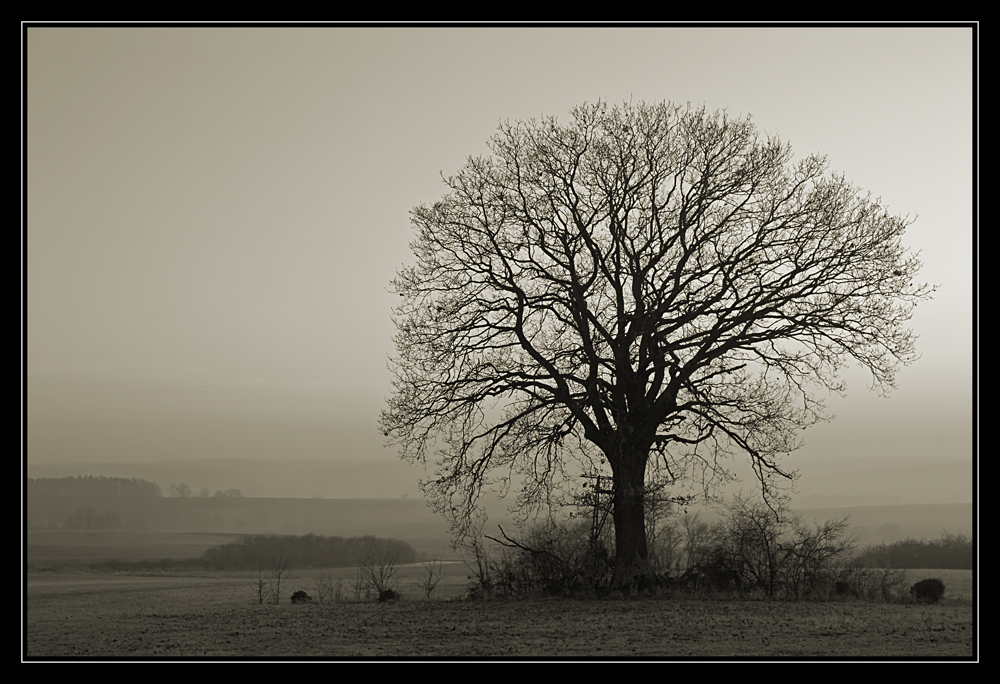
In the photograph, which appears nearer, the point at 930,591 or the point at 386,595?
the point at 930,591

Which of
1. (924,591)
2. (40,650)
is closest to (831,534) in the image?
(924,591)

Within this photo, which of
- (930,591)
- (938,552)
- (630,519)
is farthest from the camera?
(938,552)

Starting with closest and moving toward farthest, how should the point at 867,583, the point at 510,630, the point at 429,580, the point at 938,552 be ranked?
1. the point at 510,630
2. the point at 867,583
3. the point at 429,580
4. the point at 938,552

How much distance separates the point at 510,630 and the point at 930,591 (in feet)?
33.1

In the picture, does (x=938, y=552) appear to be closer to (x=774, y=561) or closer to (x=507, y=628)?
(x=774, y=561)

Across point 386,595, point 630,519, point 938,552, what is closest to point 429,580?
point 386,595

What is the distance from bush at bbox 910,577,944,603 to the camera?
16.7m

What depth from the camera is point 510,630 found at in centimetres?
1305

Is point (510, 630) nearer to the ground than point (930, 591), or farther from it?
farther from it

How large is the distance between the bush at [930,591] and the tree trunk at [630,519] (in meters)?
5.83

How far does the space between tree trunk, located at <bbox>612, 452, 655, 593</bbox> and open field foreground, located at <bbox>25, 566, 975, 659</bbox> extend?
1171 millimetres
